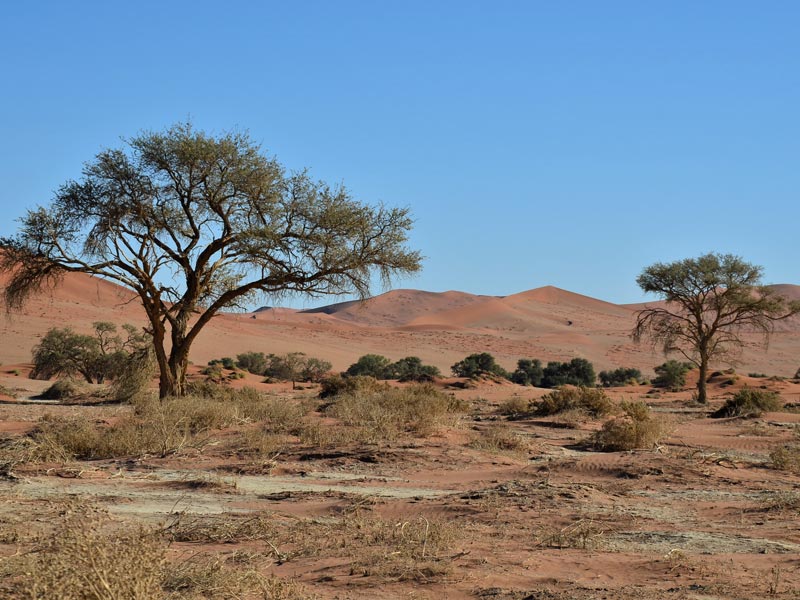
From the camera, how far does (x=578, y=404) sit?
80.8 ft

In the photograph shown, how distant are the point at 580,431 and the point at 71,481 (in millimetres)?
12621

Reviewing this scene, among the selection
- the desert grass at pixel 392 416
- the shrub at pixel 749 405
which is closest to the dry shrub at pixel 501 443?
the desert grass at pixel 392 416

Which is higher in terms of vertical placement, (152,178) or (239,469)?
(152,178)

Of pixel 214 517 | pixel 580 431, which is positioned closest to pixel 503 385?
pixel 580 431

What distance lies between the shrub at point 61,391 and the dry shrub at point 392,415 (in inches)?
561

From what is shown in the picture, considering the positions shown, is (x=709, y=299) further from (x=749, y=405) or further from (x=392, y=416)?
(x=392, y=416)

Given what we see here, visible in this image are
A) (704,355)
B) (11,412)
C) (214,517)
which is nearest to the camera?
(214,517)

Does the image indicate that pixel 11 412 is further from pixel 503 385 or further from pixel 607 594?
pixel 503 385

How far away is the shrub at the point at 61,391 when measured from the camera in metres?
32.4

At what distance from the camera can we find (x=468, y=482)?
41.8 ft

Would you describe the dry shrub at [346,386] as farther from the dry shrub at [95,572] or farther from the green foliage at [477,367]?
the dry shrub at [95,572]

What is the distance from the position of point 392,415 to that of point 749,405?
1316 centimetres

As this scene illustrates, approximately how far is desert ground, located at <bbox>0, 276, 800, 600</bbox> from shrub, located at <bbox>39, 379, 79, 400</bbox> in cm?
723

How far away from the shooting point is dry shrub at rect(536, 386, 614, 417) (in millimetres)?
24281
